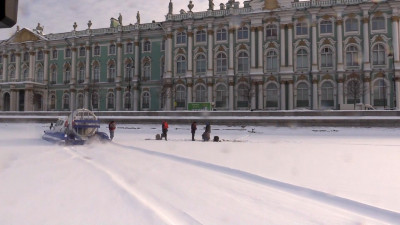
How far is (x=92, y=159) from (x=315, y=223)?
912cm

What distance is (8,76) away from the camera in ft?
198

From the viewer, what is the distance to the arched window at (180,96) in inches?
1880

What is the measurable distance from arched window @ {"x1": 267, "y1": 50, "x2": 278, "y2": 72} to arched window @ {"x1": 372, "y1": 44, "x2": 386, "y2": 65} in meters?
11.7

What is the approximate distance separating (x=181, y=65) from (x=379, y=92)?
85.8 ft

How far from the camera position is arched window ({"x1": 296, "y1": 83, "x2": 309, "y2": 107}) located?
42.6 m

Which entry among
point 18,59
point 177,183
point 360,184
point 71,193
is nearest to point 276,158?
point 360,184

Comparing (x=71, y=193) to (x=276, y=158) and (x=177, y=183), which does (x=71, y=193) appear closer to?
(x=177, y=183)

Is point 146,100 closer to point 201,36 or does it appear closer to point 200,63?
point 200,63

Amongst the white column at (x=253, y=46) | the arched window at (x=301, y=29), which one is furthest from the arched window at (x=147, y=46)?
the arched window at (x=301, y=29)

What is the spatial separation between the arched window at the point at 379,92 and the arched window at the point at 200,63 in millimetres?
22123

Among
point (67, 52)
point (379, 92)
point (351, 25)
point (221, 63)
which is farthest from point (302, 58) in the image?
point (67, 52)

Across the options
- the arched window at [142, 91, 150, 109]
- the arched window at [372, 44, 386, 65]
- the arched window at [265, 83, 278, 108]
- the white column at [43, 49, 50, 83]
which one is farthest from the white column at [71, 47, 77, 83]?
the arched window at [372, 44, 386, 65]

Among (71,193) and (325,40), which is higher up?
(325,40)

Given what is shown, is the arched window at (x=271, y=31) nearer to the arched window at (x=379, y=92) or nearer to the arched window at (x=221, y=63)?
the arched window at (x=221, y=63)
